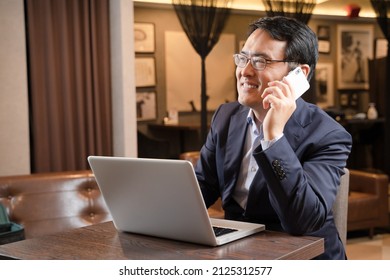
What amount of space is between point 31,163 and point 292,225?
237cm

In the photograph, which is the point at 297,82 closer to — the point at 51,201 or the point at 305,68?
the point at 305,68

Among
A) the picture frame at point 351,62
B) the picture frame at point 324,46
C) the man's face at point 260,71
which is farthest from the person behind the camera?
the picture frame at point 351,62

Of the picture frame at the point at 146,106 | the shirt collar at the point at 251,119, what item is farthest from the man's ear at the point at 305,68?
the picture frame at the point at 146,106

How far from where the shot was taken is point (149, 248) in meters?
1.33

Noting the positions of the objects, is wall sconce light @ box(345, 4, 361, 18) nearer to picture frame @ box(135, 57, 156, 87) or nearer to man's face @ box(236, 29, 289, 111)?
picture frame @ box(135, 57, 156, 87)

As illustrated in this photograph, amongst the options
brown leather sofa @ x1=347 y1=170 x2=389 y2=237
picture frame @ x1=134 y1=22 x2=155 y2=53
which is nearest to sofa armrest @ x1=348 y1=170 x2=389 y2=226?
brown leather sofa @ x1=347 y1=170 x2=389 y2=237

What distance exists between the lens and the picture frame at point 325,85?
8570 millimetres

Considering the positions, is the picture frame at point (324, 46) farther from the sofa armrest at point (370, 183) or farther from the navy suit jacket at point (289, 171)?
the navy suit jacket at point (289, 171)

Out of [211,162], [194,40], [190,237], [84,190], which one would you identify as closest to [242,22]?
[194,40]

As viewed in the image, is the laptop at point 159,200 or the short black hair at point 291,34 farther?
the short black hair at point 291,34

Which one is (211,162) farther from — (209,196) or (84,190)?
(84,190)

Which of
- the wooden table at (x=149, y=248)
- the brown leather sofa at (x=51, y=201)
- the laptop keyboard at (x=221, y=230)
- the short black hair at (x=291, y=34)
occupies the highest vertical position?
the short black hair at (x=291, y=34)

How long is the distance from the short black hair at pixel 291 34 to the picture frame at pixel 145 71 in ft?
18.9
